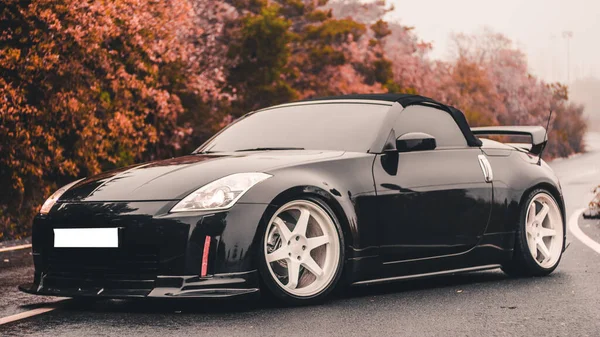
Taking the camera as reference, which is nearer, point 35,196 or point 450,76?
point 35,196

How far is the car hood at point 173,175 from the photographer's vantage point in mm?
6164

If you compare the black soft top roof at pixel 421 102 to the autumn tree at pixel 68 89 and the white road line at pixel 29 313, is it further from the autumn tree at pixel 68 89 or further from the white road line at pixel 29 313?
the autumn tree at pixel 68 89

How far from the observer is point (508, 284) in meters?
7.61

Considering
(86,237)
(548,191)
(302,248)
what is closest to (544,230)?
(548,191)

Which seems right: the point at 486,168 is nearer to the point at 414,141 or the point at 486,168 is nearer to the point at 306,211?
the point at 414,141

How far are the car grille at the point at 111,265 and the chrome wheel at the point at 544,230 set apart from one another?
3.42 metres

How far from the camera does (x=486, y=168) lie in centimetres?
766

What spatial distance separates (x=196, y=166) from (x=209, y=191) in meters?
0.48

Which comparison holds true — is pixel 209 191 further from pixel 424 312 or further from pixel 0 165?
pixel 0 165

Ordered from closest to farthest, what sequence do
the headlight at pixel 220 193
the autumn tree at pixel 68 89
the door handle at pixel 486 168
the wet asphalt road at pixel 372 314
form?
the wet asphalt road at pixel 372 314
the headlight at pixel 220 193
the door handle at pixel 486 168
the autumn tree at pixel 68 89

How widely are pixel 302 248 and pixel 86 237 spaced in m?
1.37

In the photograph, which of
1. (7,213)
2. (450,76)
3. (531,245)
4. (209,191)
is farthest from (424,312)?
(450,76)

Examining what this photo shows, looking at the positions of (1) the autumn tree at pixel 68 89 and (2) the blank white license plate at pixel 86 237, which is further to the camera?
(1) the autumn tree at pixel 68 89

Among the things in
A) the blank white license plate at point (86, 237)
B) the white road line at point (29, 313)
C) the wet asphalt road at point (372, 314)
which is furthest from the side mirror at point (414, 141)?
the white road line at point (29, 313)
